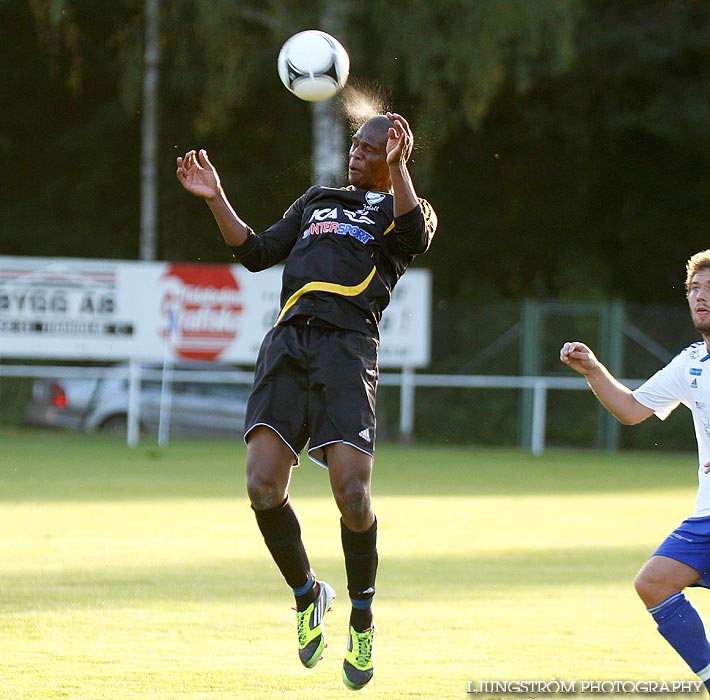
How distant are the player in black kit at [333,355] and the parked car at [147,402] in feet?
56.1

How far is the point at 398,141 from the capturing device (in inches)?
239

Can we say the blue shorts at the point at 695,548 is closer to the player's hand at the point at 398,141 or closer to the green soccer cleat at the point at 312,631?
the green soccer cleat at the point at 312,631

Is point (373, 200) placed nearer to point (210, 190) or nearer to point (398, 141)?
point (398, 141)

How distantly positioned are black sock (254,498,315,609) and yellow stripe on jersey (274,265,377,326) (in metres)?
0.87

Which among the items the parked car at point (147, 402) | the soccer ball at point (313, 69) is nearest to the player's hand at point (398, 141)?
the soccer ball at point (313, 69)

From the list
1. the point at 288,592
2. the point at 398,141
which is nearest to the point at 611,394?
the point at 398,141

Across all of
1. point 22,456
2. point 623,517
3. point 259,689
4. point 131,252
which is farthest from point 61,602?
point 131,252

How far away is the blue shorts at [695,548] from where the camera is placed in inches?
225

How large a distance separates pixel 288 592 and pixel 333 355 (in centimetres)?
304

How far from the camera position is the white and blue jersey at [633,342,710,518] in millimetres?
5781

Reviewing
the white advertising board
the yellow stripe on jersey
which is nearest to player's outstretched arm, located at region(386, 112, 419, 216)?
the yellow stripe on jersey

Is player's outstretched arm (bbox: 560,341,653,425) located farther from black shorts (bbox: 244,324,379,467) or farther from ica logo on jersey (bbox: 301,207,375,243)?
ica logo on jersey (bbox: 301,207,375,243)

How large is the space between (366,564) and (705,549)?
1535 mm

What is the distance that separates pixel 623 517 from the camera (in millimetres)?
13852
